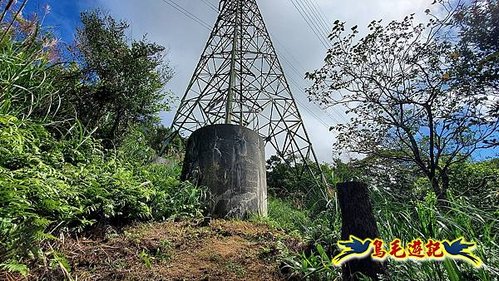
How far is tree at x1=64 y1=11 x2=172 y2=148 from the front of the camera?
3973 mm

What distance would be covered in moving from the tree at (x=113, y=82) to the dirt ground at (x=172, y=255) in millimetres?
1876

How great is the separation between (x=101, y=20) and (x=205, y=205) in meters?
4.10

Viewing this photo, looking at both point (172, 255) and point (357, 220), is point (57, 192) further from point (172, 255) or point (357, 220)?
point (357, 220)

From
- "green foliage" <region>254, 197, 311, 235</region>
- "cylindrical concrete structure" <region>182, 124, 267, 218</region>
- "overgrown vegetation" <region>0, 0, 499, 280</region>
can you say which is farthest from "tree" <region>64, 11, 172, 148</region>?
"green foliage" <region>254, 197, 311, 235</region>

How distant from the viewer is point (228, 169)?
3750 mm

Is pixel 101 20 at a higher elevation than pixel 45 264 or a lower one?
higher

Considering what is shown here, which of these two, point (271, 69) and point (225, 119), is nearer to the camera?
point (225, 119)

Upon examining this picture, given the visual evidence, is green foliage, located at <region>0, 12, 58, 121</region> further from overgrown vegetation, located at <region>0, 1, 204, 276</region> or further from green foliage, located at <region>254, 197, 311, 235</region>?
green foliage, located at <region>254, 197, 311, 235</region>

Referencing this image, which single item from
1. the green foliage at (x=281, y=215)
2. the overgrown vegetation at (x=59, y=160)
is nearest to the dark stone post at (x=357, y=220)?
the green foliage at (x=281, y=215)

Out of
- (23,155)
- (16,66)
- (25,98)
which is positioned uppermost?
(16,66)

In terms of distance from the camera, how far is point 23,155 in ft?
6.50

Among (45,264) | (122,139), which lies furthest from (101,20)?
(45,264)

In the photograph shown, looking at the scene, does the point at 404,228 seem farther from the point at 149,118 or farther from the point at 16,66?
the point at 149,118

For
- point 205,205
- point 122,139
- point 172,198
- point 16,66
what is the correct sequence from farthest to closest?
1. point 122,139
2. point 205,205
3. point 172,198
4. point 16,66
